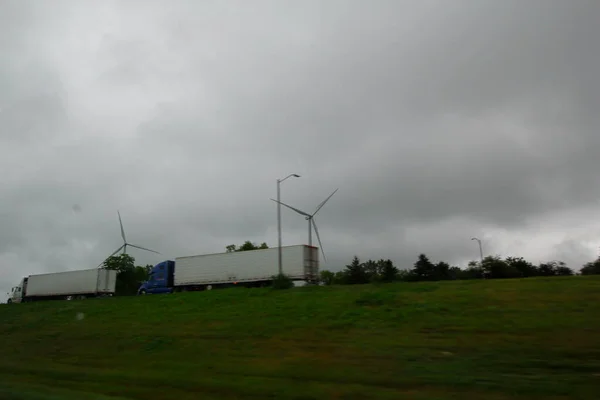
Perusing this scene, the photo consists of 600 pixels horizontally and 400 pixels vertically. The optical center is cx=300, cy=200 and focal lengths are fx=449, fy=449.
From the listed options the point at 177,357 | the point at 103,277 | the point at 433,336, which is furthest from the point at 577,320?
the point at 103,277

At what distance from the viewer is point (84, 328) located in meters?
22.4

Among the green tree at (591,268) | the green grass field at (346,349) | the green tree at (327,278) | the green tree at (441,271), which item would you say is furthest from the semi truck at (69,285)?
the green tree at (591,268)

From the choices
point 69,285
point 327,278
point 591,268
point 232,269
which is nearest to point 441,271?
point 591,268

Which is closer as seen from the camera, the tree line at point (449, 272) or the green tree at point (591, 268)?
the green tree at point (591, 268)

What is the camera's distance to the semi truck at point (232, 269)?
39719mm

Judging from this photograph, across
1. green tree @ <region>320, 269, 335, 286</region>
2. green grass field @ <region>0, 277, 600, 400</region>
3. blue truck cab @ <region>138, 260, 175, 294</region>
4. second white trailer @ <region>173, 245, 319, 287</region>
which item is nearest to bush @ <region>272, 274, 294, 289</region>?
green grass field @ <region>0, 277, 600, 400</region>

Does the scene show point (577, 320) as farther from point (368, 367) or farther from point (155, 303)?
point (155, 303)

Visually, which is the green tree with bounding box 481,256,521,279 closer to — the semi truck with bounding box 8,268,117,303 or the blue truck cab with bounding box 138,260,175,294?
the blue truck cab with bounding box 138,260,175,294

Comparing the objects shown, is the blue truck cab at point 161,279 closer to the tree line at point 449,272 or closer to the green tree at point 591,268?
the tree line at point 449,272

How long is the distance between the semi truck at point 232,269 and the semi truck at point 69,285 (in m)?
9.63

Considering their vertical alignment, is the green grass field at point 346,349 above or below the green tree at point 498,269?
below

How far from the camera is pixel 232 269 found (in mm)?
42594

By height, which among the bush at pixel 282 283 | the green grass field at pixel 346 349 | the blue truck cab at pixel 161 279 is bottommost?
the green grass field at pixel 346 349

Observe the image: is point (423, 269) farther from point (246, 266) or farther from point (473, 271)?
point (246, 266)
